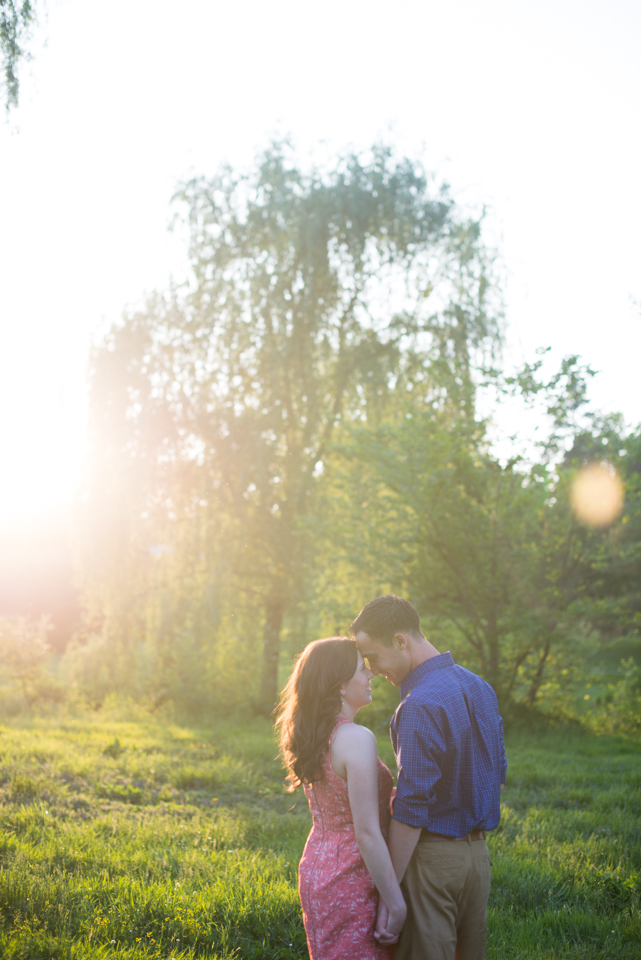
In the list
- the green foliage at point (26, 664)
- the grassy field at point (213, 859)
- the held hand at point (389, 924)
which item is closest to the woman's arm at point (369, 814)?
the held hand at point (389, 924)

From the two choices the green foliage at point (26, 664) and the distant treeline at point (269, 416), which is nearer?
the distant treeline at point (269, 416)

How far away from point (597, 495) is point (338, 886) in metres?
9.42

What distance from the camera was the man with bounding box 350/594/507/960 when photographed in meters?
2.41

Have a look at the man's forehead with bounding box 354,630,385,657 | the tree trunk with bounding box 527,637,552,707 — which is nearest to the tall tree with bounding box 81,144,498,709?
the tree trunk with bounding box 527,637,552,707

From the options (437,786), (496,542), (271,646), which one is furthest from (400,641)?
(271,646)

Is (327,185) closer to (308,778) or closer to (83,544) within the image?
(83,544)

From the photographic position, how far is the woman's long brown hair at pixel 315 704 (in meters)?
2.56

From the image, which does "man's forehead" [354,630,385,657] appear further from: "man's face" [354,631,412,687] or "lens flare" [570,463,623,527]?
"lens flare" [570,463,623,527]

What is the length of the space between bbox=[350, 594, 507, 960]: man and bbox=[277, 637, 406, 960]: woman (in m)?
0.08

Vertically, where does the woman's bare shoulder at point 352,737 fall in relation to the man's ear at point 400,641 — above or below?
below

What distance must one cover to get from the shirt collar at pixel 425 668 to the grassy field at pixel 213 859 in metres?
1.93

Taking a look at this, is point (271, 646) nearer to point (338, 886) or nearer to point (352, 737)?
point (338, 886)

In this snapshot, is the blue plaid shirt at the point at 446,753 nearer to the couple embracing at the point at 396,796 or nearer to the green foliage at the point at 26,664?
the couple embracing at the point at 396,796

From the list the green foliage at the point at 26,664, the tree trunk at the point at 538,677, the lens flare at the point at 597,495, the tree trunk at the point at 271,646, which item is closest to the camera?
the lens flare at the point at 597,495
